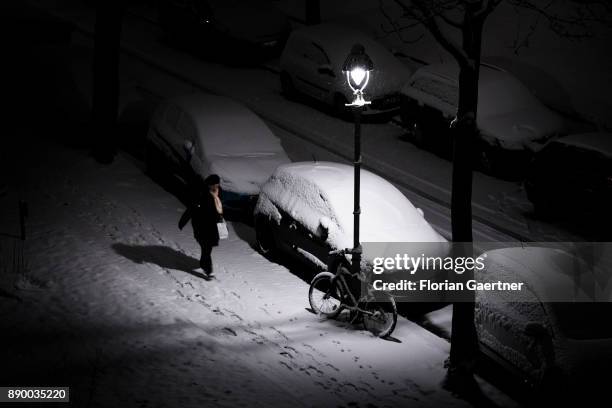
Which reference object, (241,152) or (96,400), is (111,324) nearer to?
(96,400)

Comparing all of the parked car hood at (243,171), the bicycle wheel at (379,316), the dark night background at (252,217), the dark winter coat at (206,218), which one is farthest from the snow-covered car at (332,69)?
the bicycle wheel at (379,316)

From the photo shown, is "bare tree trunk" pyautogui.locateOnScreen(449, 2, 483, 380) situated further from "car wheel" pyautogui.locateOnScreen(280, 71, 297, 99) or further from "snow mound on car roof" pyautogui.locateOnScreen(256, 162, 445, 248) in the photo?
"car wheel" pyautogui.locateOnScreen(280, 71, 297, 99)

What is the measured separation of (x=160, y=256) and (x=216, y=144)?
10.1ft

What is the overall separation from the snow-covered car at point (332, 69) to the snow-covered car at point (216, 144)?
14.5 feet

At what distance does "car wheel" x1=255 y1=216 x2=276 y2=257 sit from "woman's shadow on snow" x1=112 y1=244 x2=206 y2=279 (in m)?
1.15

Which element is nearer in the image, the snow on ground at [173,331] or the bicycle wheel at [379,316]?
the snow on ground at [173,331]

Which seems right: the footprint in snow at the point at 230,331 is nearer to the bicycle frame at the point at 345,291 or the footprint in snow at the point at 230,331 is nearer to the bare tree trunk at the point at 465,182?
the bicycle frame at the point at 345,291

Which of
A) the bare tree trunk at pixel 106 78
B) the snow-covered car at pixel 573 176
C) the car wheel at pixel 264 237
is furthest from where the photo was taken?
the bare tree trunk at pixel 106 78

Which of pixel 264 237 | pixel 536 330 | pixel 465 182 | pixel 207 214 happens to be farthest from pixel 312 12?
pixel 536 330

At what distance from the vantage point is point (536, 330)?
9.36m

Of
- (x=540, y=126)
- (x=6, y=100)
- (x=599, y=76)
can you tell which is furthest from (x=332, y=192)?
(x=599, y=76)

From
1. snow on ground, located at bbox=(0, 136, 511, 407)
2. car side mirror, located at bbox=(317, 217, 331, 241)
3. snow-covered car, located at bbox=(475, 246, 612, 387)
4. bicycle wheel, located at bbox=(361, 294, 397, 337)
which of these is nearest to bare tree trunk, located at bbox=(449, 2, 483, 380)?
snow-covered car, located at bbox=(475, 246, 612, 387)

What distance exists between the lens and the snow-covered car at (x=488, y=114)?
17594 millimetres

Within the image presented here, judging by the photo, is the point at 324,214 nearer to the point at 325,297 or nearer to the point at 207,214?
the point at 325,297
